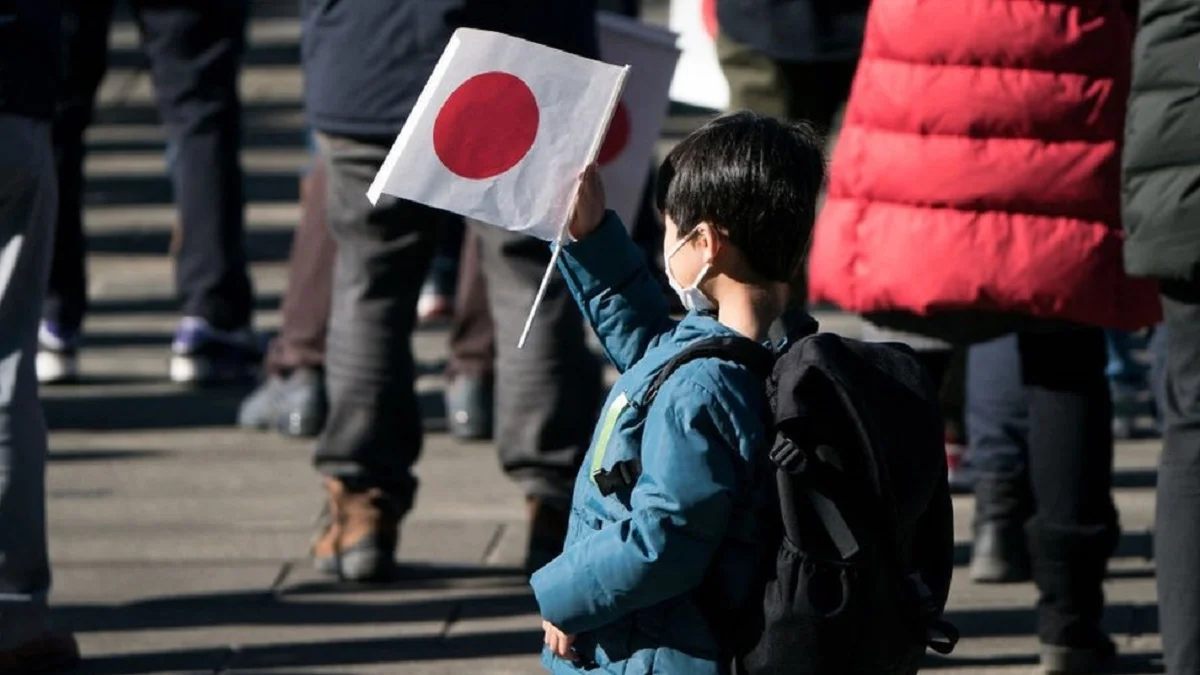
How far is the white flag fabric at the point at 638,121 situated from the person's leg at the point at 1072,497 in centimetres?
109

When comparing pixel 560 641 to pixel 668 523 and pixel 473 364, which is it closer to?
pixel 668 523

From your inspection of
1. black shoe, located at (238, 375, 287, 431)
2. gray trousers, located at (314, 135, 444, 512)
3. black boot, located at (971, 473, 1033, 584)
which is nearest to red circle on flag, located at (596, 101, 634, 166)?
gray trousers, located at (314, 135, 444, 512)

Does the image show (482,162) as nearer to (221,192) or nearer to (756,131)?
(756,131)

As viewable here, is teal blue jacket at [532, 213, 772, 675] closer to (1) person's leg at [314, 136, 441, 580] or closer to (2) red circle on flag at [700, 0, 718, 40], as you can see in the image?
(1) person's leg at [314, 136, 441, 580]

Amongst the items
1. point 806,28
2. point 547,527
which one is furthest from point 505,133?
point 806,28

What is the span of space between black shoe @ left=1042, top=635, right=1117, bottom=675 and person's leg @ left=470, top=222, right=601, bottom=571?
1.14m

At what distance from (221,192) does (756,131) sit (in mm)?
4423

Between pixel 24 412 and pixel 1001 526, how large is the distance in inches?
83.7

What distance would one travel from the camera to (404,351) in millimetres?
5203

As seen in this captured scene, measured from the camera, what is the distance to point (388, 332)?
5172 millimetres

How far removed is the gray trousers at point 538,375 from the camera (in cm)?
512

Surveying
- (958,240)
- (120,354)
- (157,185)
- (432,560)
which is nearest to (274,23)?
(157,185)

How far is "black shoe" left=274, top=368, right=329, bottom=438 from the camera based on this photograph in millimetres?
6645

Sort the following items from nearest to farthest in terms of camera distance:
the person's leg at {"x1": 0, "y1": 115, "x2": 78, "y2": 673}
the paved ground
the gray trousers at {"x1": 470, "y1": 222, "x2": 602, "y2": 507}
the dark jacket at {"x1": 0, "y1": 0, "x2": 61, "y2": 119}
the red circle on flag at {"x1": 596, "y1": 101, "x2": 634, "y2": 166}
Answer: the dark jacket at {"x1": 0, "y1": 0, "x2": 61, "y2": 119}
the person's leg at {"x1": 0, "y1": 115, "x2": 78, "y2": 673}
the paved ground
the gray trousers at {"x1": 470, "y1": 222, "x2": 602, "y2": 507}
the red circle on flag at {"x1": 596, "y1": 101, "x2": 634, "y2": 166}
